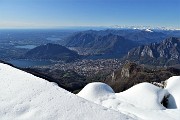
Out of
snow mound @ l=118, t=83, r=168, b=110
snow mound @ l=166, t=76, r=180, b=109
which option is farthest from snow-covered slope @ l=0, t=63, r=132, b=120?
snow mound @ l=166, t=76, r=180, b=109

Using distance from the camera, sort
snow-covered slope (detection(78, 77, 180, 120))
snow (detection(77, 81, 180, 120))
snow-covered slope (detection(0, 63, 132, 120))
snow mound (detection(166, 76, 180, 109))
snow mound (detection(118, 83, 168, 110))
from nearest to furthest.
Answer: snow-covered slope (detection(0, 63, 132, 120)) → snow (detection(77, 81, 180, 120)) → snow-covered slope (detection(78, 77, 180, 120)) → snow mound (detection(118, 83, 168, 110)) → snow mound (detection(166, 76, 180, 109))

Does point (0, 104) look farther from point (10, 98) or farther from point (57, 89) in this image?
point (57, 89)

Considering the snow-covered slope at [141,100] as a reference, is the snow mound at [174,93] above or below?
below

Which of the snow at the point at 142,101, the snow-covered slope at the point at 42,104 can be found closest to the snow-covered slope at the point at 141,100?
the snow at the point at 142,101

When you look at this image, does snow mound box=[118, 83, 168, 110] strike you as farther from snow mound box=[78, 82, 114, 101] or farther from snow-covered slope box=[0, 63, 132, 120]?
snow-covered slope box=[0, 63, 132, 120]

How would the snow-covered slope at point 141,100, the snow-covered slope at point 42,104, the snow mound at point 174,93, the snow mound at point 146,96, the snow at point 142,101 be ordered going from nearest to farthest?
the snow-covered slope at point 42,104, the snow at point 142,101, the snow-covered slope at point 141,100, the snow mound at point 146,96, the snow mound at point 174,93

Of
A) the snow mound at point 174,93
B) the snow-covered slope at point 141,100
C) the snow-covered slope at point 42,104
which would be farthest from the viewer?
the snow mound at point 174,93

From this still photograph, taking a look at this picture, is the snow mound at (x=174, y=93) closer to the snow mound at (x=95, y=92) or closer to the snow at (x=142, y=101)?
the snow at (x=142, y=101)

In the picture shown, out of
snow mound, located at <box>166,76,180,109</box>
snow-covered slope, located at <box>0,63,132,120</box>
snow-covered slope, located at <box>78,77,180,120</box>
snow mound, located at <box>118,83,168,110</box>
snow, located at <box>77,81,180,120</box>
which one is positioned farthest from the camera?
snow mound, located at <box>166,76,180,109</box>
